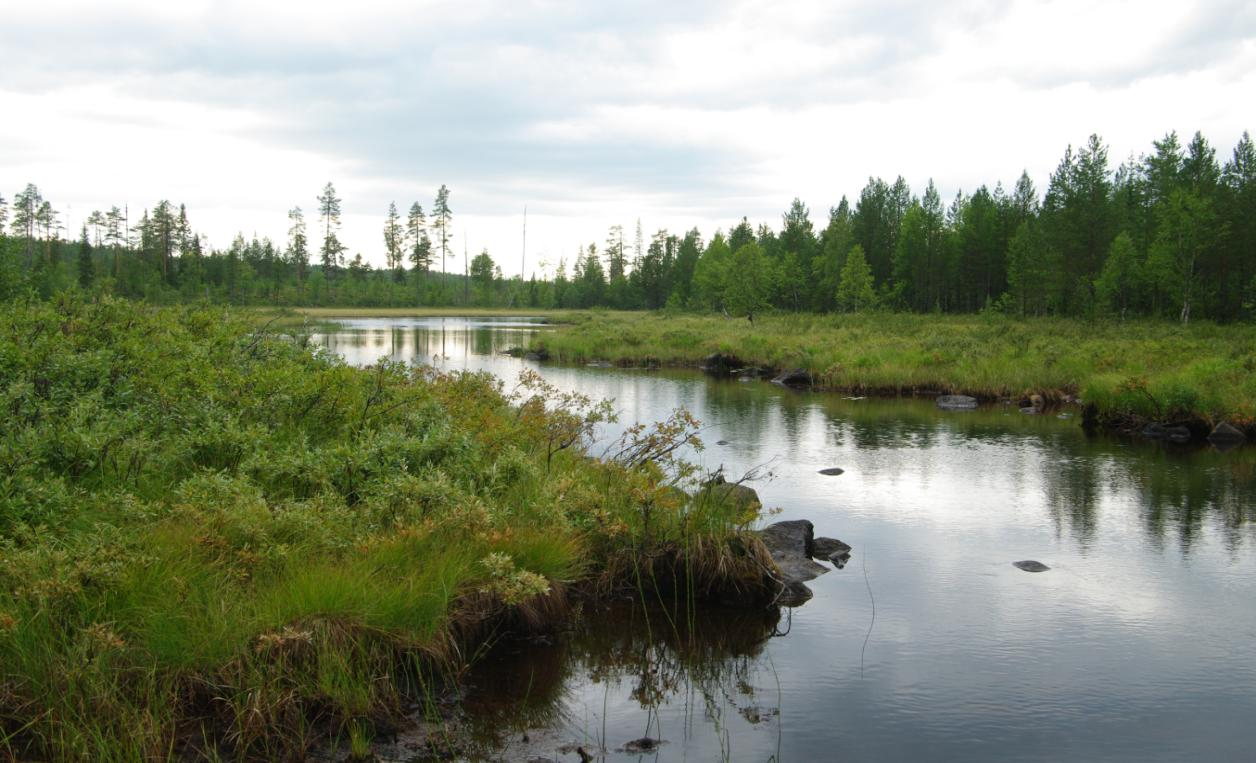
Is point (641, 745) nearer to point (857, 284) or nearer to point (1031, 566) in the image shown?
point (1031, 566)

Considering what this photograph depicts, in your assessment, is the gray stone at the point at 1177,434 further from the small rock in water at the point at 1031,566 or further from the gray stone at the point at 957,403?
the small rock in water at the point at 1031,566

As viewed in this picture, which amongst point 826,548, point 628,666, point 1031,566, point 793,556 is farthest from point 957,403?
point 628,666

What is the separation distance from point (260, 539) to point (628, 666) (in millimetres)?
3704

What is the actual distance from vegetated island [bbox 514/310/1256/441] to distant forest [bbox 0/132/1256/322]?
27.3ft

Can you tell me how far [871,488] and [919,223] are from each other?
258 ft

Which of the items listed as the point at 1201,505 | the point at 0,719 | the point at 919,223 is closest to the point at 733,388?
the point at 1201,505

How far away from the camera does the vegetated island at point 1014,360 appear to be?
2370 centimetres

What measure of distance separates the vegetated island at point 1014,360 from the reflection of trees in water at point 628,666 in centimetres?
1882

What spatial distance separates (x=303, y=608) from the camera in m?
6.98

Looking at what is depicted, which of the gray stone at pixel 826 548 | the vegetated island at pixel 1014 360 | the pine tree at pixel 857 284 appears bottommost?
the gray stone at pixel 826 548

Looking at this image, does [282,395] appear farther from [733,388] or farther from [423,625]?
[733,388]

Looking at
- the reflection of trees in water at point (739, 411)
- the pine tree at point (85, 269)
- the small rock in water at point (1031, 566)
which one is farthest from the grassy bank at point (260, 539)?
the pine tree at point (85, 269)

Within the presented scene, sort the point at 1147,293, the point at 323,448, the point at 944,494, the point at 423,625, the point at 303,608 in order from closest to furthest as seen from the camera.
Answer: the point at 303,608, the point at 423,625, the point at 323,448, the point at 944,494, the point at 1147,293

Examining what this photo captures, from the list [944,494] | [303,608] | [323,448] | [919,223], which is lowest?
[944,494]
